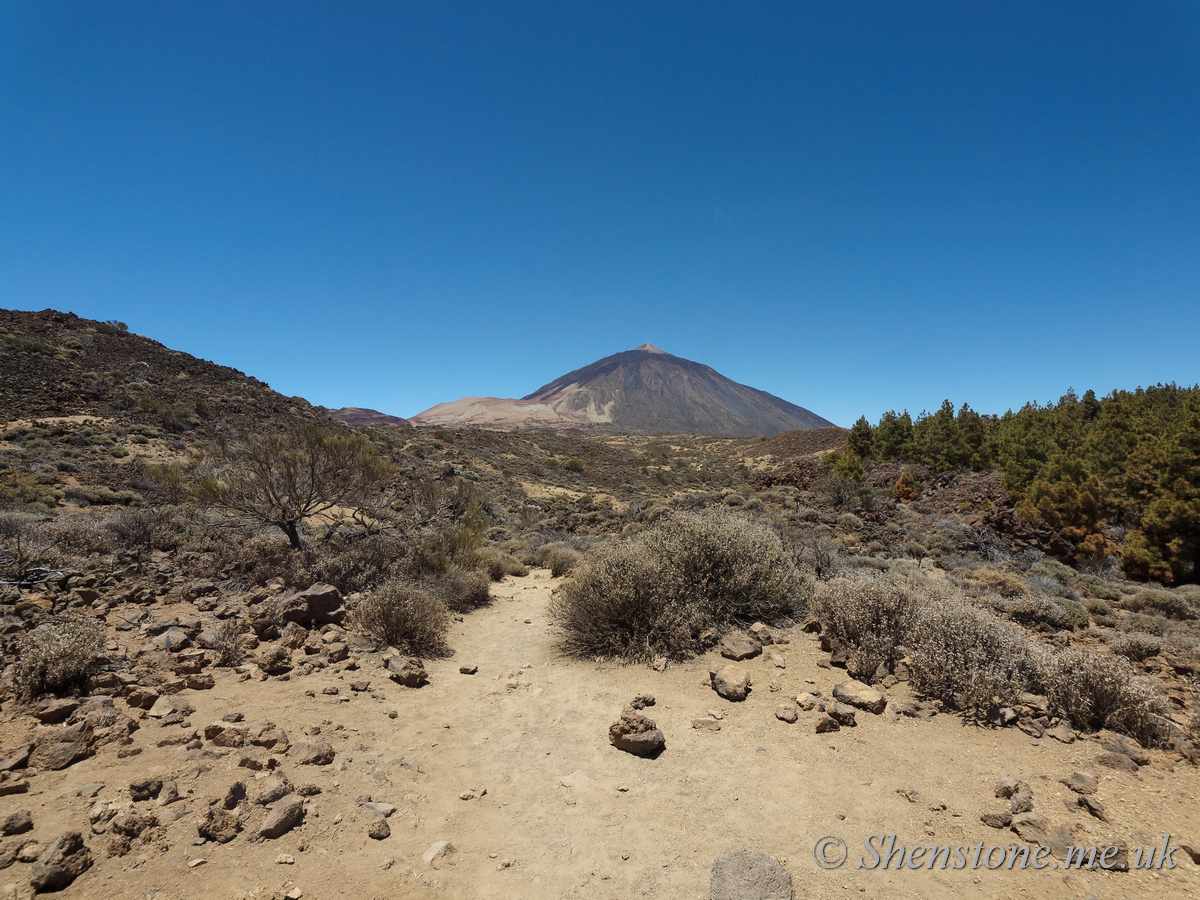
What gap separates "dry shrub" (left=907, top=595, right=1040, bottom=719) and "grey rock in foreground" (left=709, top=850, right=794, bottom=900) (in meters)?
2.38

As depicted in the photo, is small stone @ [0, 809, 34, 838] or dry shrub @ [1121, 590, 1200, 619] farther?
dry shrub @ [1121, 590, 1200, 619]

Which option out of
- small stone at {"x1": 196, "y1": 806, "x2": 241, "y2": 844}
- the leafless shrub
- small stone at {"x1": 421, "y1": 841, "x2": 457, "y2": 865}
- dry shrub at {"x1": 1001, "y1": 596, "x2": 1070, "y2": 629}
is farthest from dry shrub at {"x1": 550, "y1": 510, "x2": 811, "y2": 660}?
the leafless shrub

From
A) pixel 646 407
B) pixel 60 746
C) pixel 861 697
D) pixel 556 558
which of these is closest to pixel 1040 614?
pixel 861 697

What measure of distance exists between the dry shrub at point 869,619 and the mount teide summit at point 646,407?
4844 inches

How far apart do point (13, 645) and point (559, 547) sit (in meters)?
7.95

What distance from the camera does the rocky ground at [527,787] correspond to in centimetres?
236

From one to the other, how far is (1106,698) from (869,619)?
1.70 metres

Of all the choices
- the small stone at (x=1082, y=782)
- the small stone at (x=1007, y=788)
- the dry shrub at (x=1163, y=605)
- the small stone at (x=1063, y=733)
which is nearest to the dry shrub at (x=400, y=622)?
the small stone at (x=1007, y=788)

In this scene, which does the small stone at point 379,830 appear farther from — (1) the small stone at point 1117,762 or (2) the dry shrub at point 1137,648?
(2) the dry shrub at point 1137,648

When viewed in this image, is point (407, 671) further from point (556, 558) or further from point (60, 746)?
point (556, 558)

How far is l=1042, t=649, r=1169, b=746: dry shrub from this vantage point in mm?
3375

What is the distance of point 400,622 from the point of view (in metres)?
5.49

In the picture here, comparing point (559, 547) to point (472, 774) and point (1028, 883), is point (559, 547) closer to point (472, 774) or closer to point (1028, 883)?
point (472, 774)

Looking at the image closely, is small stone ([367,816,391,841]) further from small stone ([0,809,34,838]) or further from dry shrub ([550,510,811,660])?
dry shrub ([550,510,811,660])
